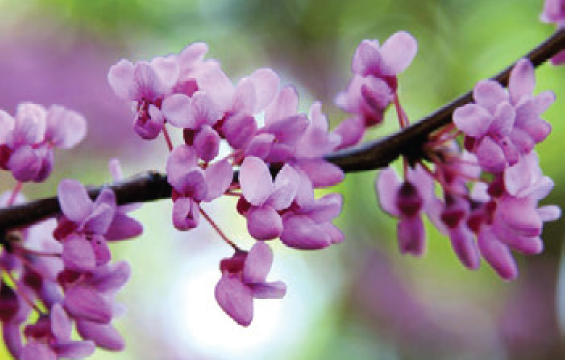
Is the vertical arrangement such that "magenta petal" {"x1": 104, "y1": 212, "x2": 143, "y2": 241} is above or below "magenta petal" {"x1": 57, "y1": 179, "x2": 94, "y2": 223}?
below

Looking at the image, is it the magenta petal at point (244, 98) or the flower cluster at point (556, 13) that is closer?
the magenta petal at point (244, 98)

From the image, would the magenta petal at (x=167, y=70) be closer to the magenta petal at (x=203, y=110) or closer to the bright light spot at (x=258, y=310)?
the magenta petal at (x=203, y=110)

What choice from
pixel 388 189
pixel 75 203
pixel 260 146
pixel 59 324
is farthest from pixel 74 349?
pixel 388 189

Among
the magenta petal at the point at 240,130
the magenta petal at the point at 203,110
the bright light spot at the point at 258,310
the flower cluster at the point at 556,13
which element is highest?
the flower cluster at the point at 556,13

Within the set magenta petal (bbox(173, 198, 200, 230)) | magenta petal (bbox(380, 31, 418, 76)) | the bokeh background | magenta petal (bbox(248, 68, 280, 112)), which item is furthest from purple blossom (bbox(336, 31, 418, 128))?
the bokeh background

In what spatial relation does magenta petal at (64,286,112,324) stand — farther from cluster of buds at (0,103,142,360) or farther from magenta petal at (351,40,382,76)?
magenta petal at (351,40,382,76)

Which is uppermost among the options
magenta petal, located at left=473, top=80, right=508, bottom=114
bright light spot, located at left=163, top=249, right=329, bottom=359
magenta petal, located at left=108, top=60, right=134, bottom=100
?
magenta petal, located at left=108, top=60, right=134, bottom=100

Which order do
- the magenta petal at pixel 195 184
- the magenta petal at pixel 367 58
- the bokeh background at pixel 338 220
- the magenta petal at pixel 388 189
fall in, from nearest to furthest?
the magenta petal at pixel 195 184 → the magenta petal at pixel 367 58 → the magenta petal at pixel 388 189 → the bokeh background at pixel 338 220

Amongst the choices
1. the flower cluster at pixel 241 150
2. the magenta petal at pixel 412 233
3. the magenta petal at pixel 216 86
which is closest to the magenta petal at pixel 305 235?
the flower cluster at pixel 241 150
